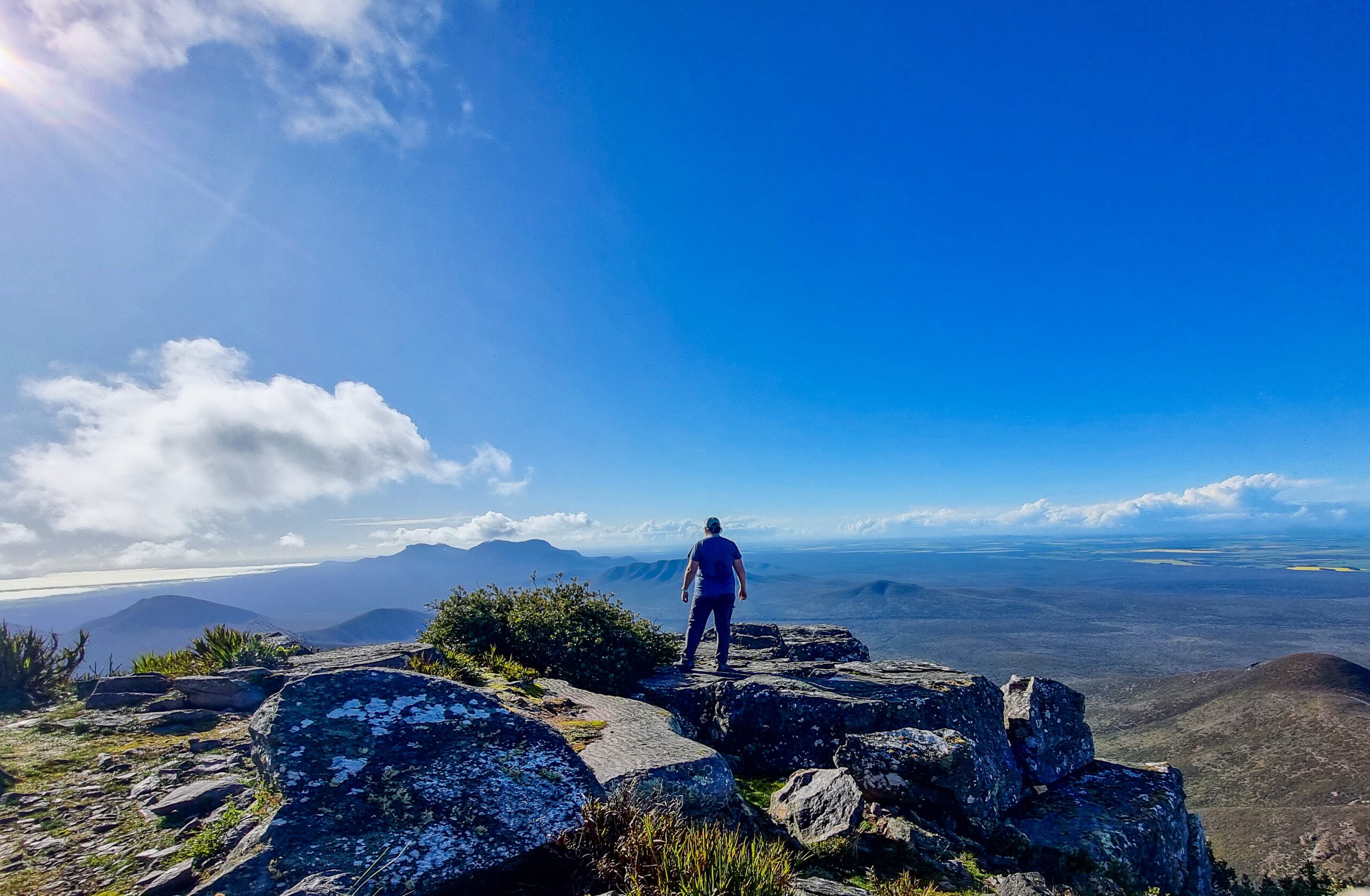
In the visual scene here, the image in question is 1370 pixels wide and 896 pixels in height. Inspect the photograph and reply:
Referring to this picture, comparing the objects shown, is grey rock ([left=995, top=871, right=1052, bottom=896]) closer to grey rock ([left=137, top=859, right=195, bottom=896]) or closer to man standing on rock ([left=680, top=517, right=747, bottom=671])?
man standing on rock ([left=680, top=517, right=747, bottom=671])

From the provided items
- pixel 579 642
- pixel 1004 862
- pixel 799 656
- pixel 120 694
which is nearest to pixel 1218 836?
pixel 799 656

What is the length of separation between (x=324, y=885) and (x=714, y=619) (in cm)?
852

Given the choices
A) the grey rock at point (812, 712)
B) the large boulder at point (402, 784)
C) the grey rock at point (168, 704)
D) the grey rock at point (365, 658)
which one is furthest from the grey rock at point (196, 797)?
the grey rock at point (812, 712)

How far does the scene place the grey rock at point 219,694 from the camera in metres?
7.88

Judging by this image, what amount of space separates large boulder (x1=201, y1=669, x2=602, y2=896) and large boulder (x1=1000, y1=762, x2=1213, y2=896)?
6511 millimetres

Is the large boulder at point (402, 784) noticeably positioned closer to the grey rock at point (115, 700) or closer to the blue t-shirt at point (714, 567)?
the grey rock at point (115, 700)

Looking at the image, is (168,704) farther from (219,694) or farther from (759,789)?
(759,789)

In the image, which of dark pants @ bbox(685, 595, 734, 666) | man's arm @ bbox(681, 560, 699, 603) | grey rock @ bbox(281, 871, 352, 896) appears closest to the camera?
grey rock @ bbox(281, 871, 352, 896)

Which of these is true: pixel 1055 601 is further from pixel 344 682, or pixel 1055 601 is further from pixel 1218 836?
pixel 344 682

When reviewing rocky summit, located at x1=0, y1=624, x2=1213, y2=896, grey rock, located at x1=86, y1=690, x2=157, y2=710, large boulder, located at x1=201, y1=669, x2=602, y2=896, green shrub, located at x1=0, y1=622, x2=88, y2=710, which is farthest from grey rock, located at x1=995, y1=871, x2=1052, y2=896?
green shrub, located at x1=0, y1=622, x2=88, y2=710

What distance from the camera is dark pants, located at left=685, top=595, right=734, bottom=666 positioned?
1154 centimetres

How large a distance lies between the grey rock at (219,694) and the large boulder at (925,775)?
8415 millimetres

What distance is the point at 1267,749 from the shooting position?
4234 centimetres

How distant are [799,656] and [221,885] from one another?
12042 millimetres
